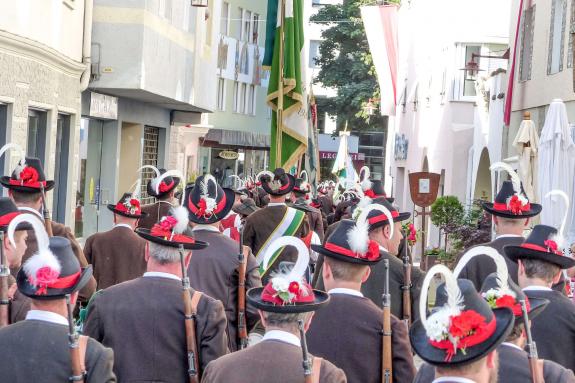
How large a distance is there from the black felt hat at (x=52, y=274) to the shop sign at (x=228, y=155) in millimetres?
40357

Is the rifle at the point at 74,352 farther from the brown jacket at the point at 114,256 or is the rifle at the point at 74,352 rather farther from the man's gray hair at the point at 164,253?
the brown jacket at the point at 114,256

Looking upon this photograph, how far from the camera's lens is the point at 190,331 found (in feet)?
20.6

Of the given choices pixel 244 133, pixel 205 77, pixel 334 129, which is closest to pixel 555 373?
pixel 205 77

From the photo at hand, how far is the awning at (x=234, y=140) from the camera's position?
45131 mm

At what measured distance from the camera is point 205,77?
83.6 feet

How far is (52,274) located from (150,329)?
1255mm

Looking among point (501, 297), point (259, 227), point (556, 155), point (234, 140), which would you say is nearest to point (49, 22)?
point (259, 227)

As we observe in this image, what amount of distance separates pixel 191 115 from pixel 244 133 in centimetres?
2001

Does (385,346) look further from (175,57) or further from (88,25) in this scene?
(175,57)

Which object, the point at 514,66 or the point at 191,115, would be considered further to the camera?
the point at 191,115

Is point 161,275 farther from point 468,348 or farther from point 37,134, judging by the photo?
point 37,134

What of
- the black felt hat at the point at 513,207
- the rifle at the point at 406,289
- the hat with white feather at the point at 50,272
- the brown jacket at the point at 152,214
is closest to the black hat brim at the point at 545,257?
the rifle at the point at 406,289

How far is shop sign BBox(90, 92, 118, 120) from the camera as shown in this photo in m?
20.0

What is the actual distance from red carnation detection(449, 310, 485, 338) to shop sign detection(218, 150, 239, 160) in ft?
136
